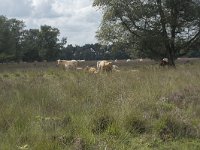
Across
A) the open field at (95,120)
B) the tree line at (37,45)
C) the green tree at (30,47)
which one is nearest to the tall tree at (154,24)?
the open field at (95,120)

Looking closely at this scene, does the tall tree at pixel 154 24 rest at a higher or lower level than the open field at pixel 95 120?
higher

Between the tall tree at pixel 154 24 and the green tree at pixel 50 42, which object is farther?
the green tree at pixel 50 42

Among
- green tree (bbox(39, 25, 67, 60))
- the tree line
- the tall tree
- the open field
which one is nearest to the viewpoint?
the open field

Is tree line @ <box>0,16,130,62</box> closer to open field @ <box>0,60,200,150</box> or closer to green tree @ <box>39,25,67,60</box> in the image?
green tree @ <box>39,25,67,60</box>

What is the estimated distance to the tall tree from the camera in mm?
34531

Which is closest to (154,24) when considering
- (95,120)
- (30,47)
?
(95,120)

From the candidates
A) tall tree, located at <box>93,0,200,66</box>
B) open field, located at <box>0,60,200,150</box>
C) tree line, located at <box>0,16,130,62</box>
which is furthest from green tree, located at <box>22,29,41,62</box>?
open field, located at <box>0,60,200,150</box>

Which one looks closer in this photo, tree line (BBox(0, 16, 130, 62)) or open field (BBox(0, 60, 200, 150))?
open field (BBox(0, 60, 200, 150))

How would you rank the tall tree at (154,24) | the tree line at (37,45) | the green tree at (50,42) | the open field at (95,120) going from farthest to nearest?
the green tree at (50,42) < the tree line at (37,45) < the tall tree at (154,24) < the open field at (95,120)

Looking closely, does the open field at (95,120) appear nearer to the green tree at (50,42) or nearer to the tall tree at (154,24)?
the tall tree at (154,24)

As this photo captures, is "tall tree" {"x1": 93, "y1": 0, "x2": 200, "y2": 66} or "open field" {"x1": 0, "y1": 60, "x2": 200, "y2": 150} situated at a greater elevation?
"tall tree" {"x1": 93, "y1": 0, "x2": 200, "y2": 66}

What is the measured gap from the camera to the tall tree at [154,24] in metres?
34.5

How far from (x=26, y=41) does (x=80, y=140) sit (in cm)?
12915

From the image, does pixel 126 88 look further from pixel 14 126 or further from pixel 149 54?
pixel 149 54
